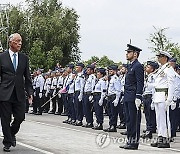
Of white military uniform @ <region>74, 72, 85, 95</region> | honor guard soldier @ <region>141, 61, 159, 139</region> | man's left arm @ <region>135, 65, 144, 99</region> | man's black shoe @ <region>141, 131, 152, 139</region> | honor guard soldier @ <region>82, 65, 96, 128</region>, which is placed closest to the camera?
man's left arm @ <region>135, 65, 144, 99</region>

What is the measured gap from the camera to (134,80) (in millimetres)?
9938

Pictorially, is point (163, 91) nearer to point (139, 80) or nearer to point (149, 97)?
point (139, 80)

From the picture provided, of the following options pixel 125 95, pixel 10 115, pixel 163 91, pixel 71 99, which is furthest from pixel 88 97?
pixel 10 115

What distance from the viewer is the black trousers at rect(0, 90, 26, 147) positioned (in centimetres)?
902

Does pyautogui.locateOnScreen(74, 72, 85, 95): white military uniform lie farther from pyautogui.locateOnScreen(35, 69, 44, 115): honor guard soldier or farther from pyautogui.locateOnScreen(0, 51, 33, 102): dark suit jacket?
pyautogui.locateOnScreen(0, 51, 33, 102): dark suit jacket

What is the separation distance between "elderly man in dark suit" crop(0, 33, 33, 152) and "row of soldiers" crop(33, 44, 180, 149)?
2138 mm

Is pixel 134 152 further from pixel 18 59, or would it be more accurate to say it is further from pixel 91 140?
pixel 18 59

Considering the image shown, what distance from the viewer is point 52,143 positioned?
10.3 meters

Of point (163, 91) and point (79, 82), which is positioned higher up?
point (79, 82)

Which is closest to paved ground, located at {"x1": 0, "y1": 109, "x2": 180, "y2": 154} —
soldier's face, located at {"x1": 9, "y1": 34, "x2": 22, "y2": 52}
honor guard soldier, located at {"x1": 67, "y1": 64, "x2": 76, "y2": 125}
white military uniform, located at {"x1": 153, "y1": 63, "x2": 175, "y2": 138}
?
white military uniform, located at {"x1": 153, "y1": 63, "x2": 175, "y2": 138}

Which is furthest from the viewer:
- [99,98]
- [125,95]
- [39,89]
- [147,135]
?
[39,89]

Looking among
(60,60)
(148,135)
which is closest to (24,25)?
(60,60)

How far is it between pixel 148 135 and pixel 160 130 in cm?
196

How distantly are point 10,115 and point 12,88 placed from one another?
52cm
